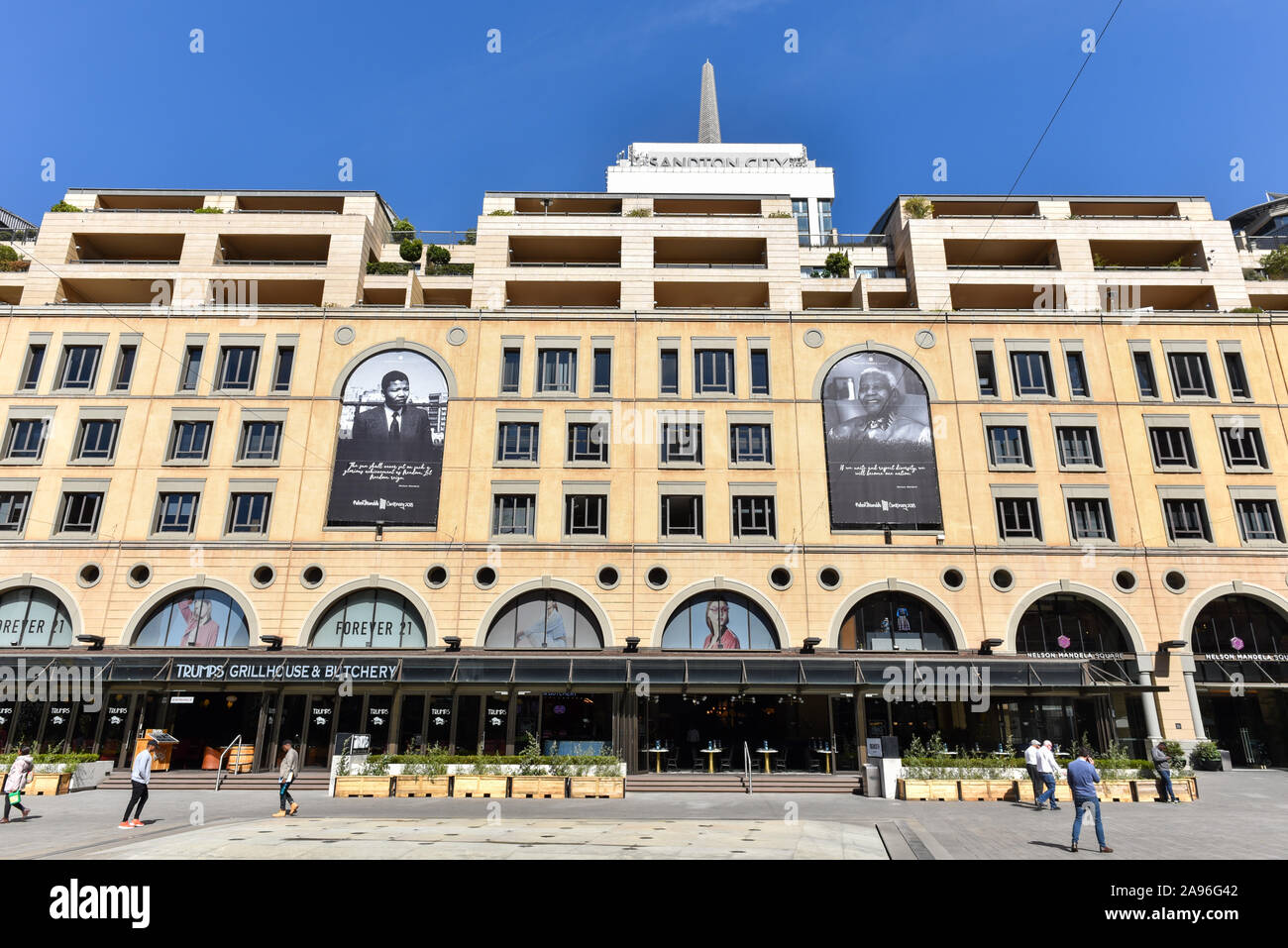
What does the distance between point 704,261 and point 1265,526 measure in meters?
29.7

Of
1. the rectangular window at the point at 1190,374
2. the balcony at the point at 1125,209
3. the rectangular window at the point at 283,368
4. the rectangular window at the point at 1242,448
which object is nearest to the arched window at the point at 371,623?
the rectangular window at the point at 283,368

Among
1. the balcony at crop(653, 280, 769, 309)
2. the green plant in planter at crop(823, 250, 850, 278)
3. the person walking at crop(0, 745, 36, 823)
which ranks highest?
the green plant in planter at crop(823, 250, 850, 278)

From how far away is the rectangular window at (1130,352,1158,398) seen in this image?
36.9 m

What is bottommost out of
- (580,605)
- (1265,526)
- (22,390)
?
(580,605)

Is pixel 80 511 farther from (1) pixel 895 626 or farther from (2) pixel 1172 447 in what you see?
(2) pixel 1172 447

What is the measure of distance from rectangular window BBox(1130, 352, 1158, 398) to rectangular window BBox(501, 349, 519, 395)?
29321 mm

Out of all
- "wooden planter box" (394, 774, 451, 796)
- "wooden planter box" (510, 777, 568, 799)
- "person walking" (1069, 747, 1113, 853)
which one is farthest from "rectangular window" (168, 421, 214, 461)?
"person walking" (1069, 747, 1113, 853)

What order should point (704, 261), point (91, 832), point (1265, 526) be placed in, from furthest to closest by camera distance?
point (704, 261)
point (1265, 526)
point (91, 832)

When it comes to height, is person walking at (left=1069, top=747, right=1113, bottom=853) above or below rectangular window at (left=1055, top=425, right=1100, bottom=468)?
below

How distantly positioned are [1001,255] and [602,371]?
2340cm

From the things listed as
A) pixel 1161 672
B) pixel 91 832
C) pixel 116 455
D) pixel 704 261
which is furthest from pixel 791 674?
pixel 116 455

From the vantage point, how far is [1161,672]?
32719 mm

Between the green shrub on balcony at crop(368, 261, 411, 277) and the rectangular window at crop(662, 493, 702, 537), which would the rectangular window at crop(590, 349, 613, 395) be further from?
the green shrub on balcony at crop(368, 261, 411, 277)
